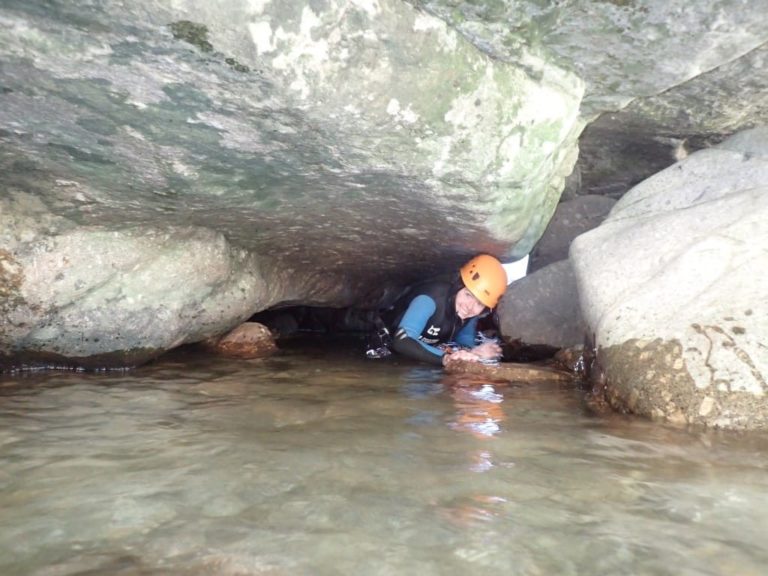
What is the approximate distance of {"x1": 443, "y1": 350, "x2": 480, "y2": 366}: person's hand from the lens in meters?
5.79

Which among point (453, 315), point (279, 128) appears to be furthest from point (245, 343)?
point (279, 128)

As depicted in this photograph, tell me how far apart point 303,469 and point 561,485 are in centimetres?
112

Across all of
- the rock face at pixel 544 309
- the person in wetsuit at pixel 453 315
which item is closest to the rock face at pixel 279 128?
the person in wetsuit at pixel 453 315

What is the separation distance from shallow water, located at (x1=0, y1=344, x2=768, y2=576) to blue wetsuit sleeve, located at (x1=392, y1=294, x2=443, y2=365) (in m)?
1.86

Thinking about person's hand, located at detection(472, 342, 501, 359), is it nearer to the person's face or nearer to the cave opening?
the person's face

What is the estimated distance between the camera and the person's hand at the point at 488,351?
609cm

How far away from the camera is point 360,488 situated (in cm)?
243

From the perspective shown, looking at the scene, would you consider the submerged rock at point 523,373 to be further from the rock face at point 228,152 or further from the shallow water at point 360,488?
the rock face at point 228,152

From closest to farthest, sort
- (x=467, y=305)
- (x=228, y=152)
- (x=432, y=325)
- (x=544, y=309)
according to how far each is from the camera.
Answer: (x=228, y=152) → (x=544, y=309) → (x=467, y=305) → (x=432, y=325)

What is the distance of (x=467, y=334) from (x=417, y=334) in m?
1.01

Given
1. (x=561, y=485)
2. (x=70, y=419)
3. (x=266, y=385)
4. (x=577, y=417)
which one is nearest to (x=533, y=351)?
(x=577, y=417)

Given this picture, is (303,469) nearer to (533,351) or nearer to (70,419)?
(70,419)

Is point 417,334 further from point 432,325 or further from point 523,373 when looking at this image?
point 523,373

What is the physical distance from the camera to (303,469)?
8.61 ft
